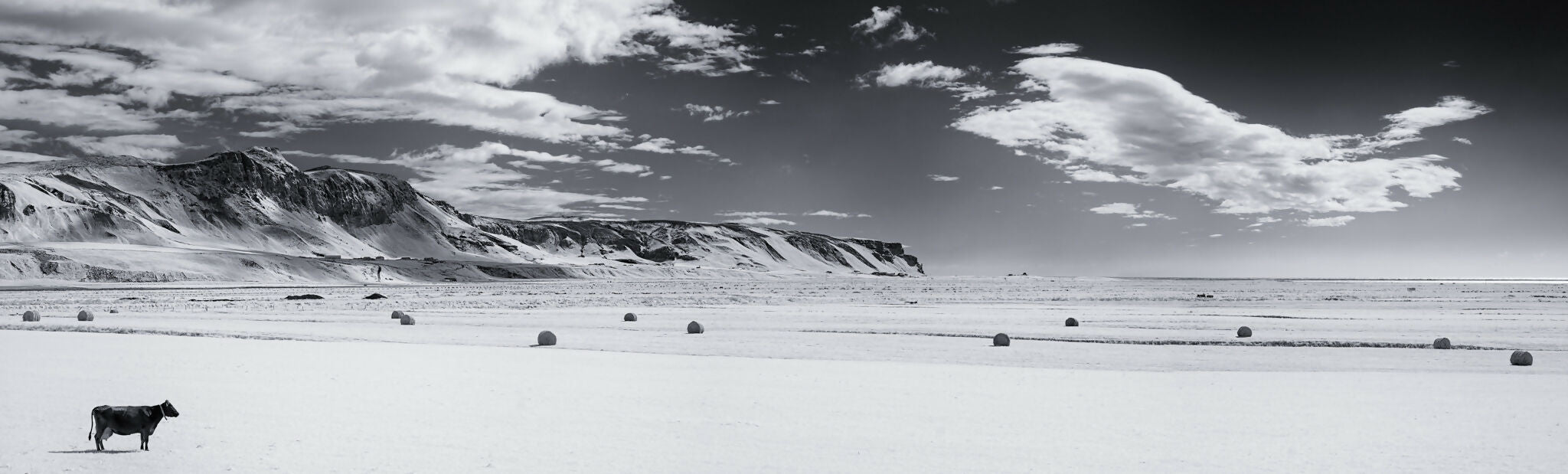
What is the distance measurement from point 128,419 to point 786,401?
7690 millimetres

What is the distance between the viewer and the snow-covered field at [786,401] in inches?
375

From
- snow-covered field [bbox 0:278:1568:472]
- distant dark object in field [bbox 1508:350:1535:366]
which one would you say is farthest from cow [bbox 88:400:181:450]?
distant dark object in field [bbox 1508:350:1535:366]

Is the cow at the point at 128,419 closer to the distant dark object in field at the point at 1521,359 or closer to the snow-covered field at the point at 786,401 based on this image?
the snow-covered field at the point at 786,401

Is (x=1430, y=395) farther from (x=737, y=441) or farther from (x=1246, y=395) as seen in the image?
(x=737, y=441)

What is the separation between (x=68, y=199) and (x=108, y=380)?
203659mm

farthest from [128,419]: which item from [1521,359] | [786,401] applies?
[1521,359]

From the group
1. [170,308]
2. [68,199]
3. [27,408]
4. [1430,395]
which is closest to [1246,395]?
[1430,395]

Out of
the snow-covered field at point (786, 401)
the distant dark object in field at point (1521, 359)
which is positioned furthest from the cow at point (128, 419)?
the distant dark object in field at point (1521, 359)

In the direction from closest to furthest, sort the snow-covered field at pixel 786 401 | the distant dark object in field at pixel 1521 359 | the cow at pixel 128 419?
the cow at pixel 128 419 < the snow-covered field at pixel 786 401 < the distant dark object in field at pixel 1521 359

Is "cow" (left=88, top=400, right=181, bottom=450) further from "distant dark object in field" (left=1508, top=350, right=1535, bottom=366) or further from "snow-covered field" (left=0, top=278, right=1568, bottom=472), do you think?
"distant dark object in field" (left=1508, top=350, right=1535, bottom=366)

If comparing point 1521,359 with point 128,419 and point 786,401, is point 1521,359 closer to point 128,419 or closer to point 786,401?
point 786,401

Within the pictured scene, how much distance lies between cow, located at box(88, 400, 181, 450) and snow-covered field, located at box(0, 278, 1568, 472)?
0.29 metres

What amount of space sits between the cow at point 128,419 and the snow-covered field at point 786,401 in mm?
292

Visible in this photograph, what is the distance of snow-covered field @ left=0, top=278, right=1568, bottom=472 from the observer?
375 inches
